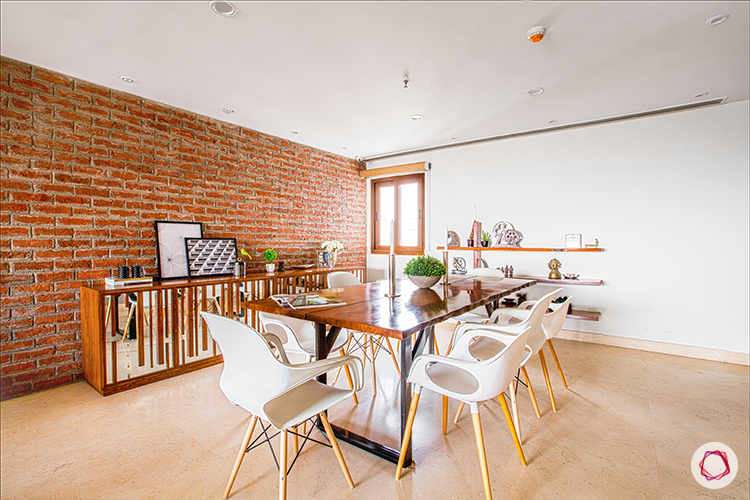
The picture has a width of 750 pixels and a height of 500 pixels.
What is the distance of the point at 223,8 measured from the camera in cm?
202

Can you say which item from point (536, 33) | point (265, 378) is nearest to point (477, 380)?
point (265, 378)

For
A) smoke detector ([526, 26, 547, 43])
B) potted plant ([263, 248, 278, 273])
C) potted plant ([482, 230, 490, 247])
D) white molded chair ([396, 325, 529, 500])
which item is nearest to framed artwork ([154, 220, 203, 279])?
potted plant ([263, 248, 278, 273])

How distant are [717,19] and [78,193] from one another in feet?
15.2

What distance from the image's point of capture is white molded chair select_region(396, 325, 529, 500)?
1515 mm

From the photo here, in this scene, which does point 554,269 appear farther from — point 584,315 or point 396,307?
point 396,307

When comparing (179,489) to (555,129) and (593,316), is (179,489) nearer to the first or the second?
(593,316)

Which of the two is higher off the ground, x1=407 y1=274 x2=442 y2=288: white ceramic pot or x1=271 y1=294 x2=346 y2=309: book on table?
x1=407 y1=274 x2=442 y2=288: white ceramic pot

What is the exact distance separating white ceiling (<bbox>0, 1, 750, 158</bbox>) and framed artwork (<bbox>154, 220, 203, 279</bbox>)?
1189 mm

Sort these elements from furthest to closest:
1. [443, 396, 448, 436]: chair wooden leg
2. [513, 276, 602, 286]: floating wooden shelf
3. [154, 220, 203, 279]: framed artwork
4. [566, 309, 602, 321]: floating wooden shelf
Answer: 1. [513, 276, 602, 286]: floating wooden shelf
2. [566, 309, 602, 321]: floating wooden shelf
3. [154, 220, 203, 279]: framed artwork
4. [443, 396, 448, 436]: chair wooden leg

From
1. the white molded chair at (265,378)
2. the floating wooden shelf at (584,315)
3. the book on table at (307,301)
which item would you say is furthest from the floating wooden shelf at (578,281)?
the white molded chair at (265,378)

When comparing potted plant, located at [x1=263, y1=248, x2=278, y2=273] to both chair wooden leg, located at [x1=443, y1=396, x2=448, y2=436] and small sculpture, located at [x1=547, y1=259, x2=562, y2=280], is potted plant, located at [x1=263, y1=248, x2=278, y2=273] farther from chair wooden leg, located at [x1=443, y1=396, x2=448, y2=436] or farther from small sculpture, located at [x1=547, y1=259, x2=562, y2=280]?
small sculpture, located at [x1=547, y1=259, x2=562, y2=280]

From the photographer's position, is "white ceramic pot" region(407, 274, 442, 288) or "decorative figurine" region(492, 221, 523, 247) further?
"decorative figurine" region(492, 221, 523, 247)

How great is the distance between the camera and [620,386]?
2.87 meters

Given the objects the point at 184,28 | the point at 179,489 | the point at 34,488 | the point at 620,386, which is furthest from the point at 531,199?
the point at 34,488
